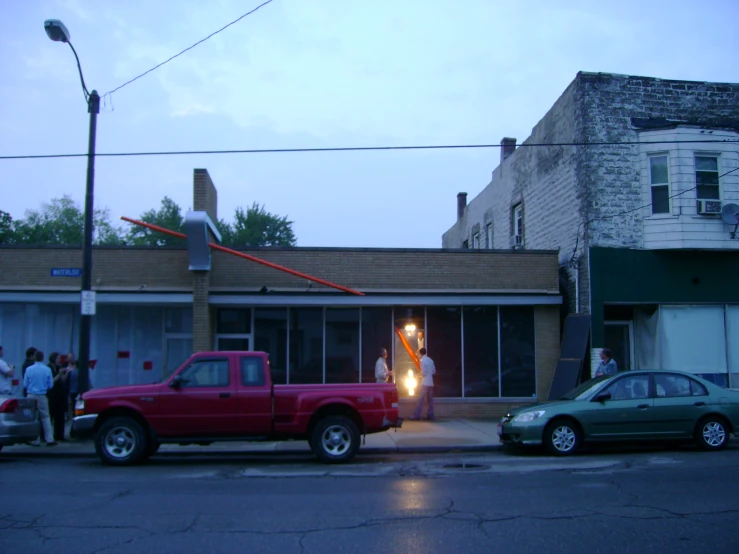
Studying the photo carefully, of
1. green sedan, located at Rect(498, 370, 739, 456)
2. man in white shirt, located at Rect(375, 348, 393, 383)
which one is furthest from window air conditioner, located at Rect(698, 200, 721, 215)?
man in white shirt, located at Rect(375, 348, 393, 383)

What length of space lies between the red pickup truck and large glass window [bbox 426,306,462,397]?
247 inches

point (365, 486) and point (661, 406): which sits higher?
point (661, 406)

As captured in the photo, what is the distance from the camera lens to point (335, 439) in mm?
11516

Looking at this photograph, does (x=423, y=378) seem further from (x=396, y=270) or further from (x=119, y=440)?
(x=119, y=440)

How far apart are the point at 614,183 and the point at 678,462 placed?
326 inches

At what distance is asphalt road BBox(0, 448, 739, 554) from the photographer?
21.3ft

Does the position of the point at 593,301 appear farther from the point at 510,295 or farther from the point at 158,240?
the point at 158,240

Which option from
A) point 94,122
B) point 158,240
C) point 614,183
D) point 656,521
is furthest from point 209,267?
point 158,240

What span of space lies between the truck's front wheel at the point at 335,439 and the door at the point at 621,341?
9.53 m

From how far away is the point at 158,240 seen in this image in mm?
61062

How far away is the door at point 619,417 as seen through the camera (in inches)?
478

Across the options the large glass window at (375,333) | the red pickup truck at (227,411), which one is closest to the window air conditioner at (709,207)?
the large glass window at (375,333)

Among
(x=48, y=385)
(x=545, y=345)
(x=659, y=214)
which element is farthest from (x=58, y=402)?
(x=659, y=214)

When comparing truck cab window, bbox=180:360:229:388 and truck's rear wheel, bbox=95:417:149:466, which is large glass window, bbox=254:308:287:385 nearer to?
truck cab window, bbox=180:360:229:388
